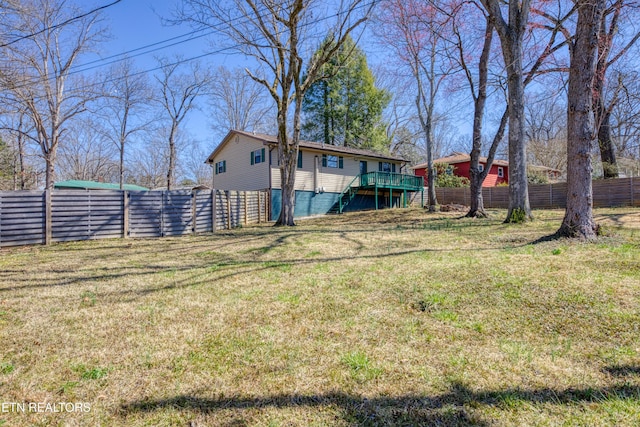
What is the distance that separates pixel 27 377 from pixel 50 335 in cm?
87

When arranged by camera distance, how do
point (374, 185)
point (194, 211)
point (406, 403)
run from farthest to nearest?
point (374, 185), point (194, 211), point (406, 403)

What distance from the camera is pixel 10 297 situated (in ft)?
14.3

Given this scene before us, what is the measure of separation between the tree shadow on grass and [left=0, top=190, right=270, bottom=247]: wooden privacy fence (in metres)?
9.32

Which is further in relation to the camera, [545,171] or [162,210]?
[545,171]

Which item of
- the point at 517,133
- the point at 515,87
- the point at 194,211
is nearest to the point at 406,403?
the point at 517,133

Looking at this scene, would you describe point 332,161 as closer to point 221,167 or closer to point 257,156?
point 257,156

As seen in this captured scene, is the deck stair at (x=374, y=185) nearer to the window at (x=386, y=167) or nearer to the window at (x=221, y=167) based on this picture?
the window at (x=386, y=167)

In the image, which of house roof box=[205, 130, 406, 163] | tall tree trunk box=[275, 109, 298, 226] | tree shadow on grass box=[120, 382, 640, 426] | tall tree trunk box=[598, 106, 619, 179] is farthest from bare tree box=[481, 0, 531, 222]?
tall tree trunk box=[598, 106, 619, 179]

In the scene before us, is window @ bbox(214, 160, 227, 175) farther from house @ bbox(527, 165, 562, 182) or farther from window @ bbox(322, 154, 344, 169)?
house @ bbox(527, 165, 562, 182)

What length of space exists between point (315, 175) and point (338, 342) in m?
16.8

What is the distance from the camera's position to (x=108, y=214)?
33.1ft

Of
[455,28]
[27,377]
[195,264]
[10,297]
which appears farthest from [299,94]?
[27,377]

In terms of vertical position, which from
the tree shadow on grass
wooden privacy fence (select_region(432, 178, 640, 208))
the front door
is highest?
the front door

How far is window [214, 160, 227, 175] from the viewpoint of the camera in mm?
21961
